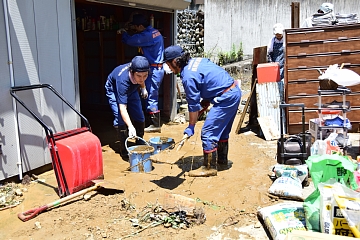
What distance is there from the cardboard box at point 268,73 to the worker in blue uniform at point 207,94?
255cm

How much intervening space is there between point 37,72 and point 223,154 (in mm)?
2741

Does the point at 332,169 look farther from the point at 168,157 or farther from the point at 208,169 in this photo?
the point at 168,157

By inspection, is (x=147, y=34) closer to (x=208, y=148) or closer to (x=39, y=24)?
(x=39, y=24)

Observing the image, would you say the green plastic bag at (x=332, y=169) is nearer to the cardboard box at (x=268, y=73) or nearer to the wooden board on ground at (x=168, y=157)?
the wooden board on ground at (x=168, y=157)

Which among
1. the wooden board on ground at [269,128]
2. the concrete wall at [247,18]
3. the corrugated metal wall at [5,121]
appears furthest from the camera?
the concrete wall at [247,18]

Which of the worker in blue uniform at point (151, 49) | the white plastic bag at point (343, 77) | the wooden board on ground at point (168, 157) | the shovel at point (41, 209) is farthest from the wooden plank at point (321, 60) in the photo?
the shovel at point (41, 209)

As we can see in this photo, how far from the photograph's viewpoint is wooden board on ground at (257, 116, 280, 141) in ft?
22.0

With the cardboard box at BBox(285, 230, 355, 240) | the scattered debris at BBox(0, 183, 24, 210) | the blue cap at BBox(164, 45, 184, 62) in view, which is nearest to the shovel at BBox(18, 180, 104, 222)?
the scattered debris at BBox(0, 183, 24, 210)

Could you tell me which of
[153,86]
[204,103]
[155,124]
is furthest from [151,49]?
[204,103]

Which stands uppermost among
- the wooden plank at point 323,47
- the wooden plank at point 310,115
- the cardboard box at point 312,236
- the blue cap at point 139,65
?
the wooden plank at point 323,47

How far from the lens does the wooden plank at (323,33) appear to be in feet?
21.5

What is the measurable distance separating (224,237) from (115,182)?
176 cm

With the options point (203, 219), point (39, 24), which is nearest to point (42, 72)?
point (39, 24)

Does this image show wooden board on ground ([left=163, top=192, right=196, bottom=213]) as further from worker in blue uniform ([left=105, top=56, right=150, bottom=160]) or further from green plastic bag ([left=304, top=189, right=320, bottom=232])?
worker in blue uniform ([left=105, top=56, right=150, bottom=160])
